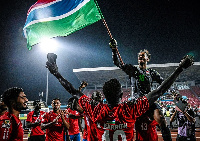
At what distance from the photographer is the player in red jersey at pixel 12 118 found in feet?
9.38

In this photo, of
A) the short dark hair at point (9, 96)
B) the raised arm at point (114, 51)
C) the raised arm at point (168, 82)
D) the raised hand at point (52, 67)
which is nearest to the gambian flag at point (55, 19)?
the raised arm at point (114, 51)

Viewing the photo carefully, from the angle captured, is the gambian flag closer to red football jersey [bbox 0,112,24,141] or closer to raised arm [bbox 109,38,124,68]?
raised arm [bbox 109,38,124,68]

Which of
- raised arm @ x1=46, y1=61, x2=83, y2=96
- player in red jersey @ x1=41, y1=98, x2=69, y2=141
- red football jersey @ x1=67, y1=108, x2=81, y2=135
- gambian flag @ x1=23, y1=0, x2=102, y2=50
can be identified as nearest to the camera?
raised arm @ x1=46, y1=61, x2=83, y2=96

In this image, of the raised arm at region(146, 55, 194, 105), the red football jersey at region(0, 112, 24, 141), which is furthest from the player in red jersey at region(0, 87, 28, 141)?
the raised arm at region(146, 55, 194, 105)

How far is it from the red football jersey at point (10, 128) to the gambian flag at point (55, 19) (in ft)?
7.81

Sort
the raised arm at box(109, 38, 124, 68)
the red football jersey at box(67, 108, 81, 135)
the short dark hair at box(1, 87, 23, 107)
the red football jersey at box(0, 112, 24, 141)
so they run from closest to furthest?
the red football jersey at box(0, 112, 24, 141) → the short dark hair at box(1, 87, 23, 107) → the raised arm at box(109, 38, 124, 68) → the red football jersey at box(67, 108, 81, 135)

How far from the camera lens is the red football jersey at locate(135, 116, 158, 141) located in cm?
371

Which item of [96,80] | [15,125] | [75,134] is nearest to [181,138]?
[75,134]

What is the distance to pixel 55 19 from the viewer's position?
484 cm

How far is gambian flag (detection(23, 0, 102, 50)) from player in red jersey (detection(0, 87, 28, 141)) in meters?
1.94

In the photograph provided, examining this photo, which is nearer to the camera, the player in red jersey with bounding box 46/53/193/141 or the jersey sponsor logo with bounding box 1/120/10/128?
the player in red jersey with bounding box 46/53/193/141

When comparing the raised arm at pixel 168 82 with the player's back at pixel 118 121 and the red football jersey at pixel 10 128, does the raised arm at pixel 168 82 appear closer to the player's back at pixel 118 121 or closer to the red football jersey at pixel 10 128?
the player's back at pixel 118 121

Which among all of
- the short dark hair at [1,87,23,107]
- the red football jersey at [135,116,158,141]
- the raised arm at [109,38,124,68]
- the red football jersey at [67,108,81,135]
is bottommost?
the red football jersey at [67,108,81,135]

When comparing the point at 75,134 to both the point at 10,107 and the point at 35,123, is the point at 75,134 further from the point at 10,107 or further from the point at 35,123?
the point at 10,107
